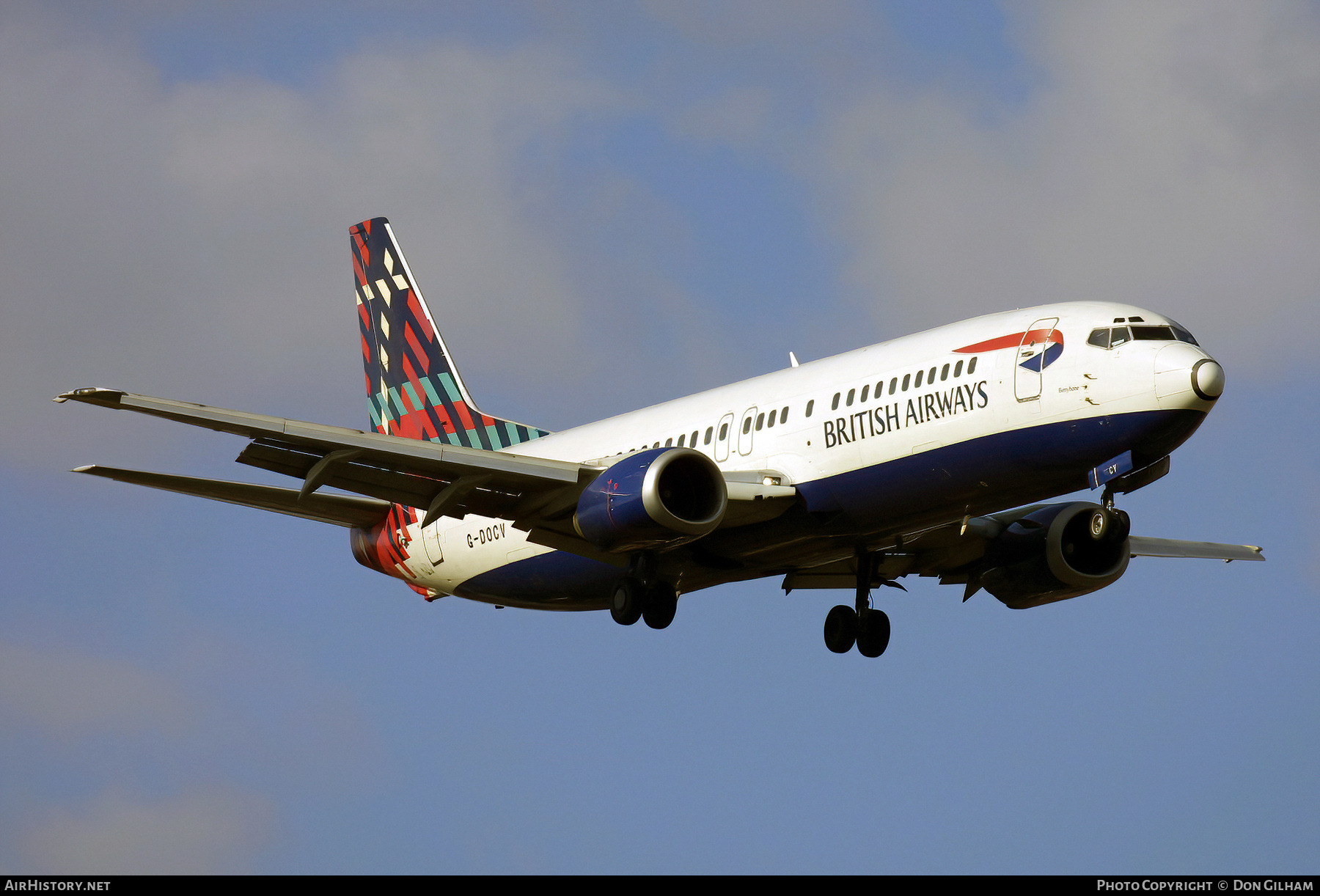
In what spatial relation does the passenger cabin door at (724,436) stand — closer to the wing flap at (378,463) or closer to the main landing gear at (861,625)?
the wing flap at (378,463)

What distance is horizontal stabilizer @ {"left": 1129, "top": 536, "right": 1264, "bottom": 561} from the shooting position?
134 feet

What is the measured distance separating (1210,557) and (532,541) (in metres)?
16.5

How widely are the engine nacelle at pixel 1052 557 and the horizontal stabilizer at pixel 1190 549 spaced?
2.84 meters

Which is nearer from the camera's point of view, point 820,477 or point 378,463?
point 820,477

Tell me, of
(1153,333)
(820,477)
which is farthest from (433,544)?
(1153,333)

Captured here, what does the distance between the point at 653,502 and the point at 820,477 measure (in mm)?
3203

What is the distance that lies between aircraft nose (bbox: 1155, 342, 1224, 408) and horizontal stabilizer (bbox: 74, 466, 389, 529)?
1599 centimetres

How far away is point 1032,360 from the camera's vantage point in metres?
30.5

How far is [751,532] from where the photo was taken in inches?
1334

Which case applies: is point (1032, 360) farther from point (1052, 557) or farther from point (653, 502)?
point (1052, 557)

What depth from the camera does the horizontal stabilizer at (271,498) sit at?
3388cm

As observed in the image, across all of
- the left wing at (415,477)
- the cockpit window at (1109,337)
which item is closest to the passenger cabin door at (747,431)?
the left wing at (415,477)

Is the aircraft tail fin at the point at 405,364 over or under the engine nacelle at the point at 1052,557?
over

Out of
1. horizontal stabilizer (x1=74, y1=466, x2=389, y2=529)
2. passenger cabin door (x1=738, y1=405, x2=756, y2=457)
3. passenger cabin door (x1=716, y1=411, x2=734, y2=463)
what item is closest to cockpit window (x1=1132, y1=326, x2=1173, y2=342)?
passenger cabin door (x1=738, y1=405, x2=756, y2=457)
